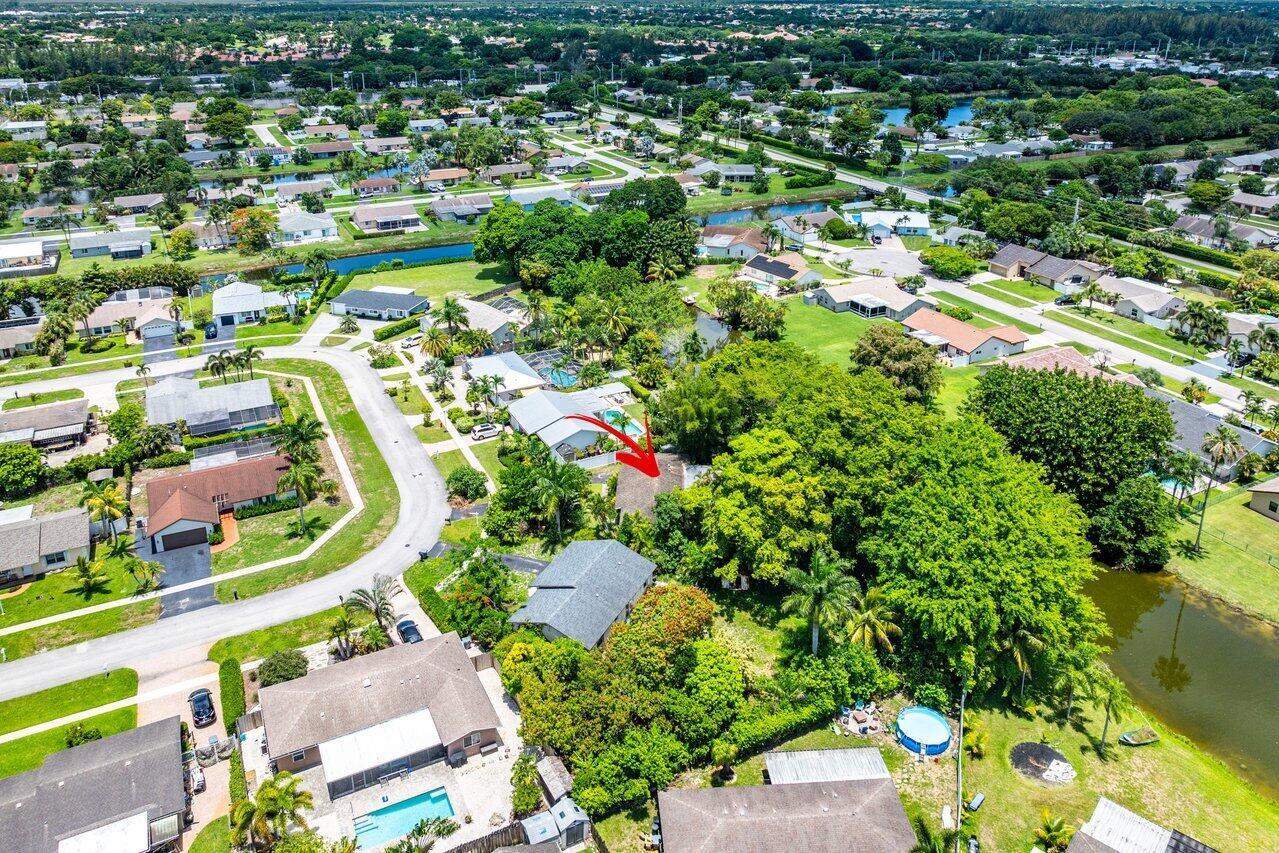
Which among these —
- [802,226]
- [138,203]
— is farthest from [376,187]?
[802,226]

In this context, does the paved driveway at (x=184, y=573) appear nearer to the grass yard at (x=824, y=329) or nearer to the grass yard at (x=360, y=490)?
the grass yard at (x=360, y=490)

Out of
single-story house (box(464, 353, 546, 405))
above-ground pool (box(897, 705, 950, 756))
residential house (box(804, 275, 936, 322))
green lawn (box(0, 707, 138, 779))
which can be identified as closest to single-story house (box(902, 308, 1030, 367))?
residential house (box(804, 275, 936, 322))

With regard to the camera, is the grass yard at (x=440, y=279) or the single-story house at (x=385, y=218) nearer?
the grass yard at (x=440, y=279)

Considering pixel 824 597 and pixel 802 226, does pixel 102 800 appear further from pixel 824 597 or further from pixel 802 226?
pixel 802 226

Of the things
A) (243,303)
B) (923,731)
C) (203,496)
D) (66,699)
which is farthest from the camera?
(243,303)

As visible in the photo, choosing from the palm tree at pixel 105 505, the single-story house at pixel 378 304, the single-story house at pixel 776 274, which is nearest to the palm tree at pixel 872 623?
the palm tree at pixel 105 505

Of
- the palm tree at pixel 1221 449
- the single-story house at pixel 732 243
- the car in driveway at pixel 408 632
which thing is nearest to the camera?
the car in driveway at pixel 408 632

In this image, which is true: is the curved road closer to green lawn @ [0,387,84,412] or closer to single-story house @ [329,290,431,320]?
green lawn @ [0,387,84,412]
